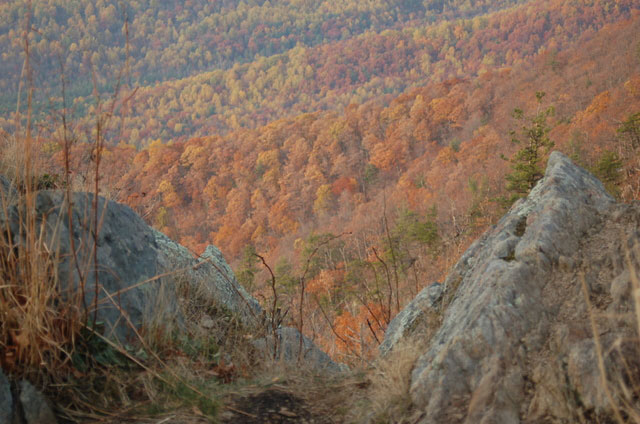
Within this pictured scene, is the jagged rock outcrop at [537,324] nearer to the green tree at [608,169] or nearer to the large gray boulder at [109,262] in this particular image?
the large gray boulder at [109,262]

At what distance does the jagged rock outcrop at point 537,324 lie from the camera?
154 cm

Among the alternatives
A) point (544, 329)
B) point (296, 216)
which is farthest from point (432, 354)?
point (296, 216)

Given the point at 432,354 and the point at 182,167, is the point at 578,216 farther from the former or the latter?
the point at 182,167

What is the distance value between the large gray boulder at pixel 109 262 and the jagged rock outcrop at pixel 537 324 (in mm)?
1092

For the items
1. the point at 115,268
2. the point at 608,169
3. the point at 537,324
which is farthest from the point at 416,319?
the point at 608,169

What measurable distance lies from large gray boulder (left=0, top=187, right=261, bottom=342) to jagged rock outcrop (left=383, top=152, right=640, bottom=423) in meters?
1.09

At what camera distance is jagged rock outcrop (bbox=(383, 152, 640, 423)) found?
1.54m

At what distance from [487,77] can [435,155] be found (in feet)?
83.0

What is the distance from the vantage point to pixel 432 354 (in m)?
2.01

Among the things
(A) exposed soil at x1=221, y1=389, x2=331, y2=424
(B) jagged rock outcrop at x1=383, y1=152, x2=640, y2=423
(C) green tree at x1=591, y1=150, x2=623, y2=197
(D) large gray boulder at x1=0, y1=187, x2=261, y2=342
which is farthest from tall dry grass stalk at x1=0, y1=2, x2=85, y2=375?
(C) green tree at x1=591, y1=150, x2=623, y2=197

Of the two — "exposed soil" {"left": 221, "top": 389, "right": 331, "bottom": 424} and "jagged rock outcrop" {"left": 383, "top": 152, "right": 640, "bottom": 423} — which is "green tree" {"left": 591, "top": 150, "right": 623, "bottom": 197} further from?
"exposed soil" {"left": 221, "top": 389, "right": 331, "bottom": 424}

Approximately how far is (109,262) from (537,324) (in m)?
2.13

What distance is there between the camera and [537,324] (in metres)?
1.82

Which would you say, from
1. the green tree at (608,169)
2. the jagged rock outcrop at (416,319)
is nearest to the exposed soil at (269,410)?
the jagged rock outcrop at (416,319)
